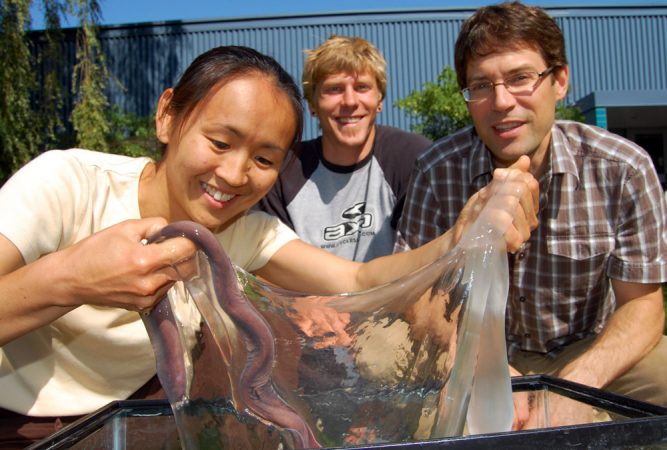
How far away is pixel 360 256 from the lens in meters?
2.63

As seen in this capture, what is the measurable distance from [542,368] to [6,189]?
1.79m

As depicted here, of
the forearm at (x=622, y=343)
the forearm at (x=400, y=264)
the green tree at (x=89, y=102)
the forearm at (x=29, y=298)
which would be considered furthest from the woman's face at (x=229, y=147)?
the green tree at (x=89, y=102)

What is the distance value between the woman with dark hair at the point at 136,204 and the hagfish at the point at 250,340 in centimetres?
45

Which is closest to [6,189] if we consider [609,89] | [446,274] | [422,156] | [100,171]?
[100,171]

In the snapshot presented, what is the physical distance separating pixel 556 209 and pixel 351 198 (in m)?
0.88

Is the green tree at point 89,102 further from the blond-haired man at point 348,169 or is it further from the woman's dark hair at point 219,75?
the woman's dark hair at point 219,75

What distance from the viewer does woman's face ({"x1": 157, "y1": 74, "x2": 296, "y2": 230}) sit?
4.61 ft

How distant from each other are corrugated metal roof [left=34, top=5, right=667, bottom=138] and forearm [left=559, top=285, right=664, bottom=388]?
10.5 meters

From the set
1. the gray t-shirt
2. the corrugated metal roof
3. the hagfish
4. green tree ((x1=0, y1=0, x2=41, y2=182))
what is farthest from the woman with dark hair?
the corrugated metal roof

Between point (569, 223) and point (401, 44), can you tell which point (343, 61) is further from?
point (401, 44)

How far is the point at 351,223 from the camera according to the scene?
2.67 meters

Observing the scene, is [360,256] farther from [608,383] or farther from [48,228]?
[48,228]

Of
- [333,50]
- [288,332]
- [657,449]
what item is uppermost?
[333,50]

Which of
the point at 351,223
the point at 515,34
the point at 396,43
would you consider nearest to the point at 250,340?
the point at 515,34
